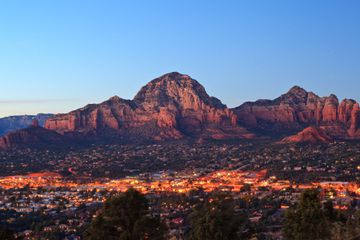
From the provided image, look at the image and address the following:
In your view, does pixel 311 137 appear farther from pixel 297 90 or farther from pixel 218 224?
pixel 218 224

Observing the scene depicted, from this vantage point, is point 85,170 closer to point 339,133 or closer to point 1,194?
point 1,194

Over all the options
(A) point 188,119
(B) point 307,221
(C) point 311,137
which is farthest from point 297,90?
(B) point 307,221

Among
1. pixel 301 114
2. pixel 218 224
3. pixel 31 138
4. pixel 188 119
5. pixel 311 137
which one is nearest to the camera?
pixel 218 224

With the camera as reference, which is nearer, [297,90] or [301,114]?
[301,114]

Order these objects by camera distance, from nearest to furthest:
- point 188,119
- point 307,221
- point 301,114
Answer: point 307,221
point 301,114
point 188,119

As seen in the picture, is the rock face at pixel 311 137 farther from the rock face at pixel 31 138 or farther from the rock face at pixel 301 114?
the rock face at pixel 31 138

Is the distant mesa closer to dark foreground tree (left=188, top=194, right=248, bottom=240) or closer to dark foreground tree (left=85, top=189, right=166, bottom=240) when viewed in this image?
dark foreground tree (left=188, top=194, right=248, bottom=240)
